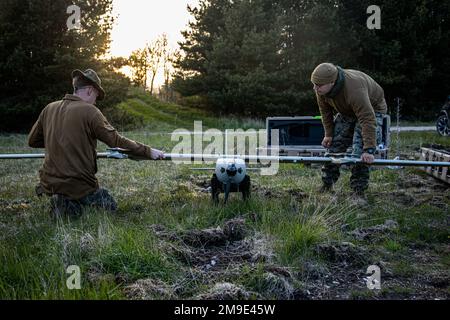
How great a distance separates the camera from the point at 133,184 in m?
6.42

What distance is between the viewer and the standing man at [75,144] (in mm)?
3914

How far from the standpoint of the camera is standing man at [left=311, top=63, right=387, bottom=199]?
479 centimetres

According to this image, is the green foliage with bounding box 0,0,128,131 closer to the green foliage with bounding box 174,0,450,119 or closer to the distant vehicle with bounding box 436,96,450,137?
the green foliage with bounding box 174,0,450,119

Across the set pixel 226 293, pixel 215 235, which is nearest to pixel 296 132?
pixel 215 235

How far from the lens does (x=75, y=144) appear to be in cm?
392

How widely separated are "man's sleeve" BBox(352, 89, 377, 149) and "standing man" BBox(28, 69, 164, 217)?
2594mm

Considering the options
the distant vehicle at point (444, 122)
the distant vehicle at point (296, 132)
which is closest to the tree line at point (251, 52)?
the distant vehicle at point (444, 122)

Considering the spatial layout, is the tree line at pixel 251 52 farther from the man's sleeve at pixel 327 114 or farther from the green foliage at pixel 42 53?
the man's sleeve at pixel 327 114

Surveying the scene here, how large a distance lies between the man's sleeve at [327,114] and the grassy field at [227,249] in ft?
3.36

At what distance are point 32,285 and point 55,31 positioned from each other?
18242mm

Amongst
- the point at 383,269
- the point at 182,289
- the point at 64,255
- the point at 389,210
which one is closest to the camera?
the point at 182,289

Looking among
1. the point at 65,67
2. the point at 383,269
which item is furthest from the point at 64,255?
the point at 65,67

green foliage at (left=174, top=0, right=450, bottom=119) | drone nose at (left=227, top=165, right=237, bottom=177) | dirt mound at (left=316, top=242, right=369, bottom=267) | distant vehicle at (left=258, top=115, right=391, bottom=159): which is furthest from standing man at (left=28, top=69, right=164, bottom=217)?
green foliage at (left=174, top=0, right=450, bottom=119)

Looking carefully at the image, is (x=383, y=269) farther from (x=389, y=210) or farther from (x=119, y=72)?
(x=119, y=72)
